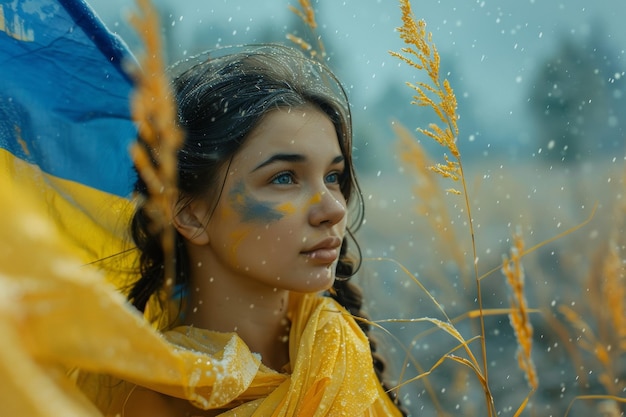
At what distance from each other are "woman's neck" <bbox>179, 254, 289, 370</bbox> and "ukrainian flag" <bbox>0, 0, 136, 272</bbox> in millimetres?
272

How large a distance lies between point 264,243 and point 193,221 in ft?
0.54

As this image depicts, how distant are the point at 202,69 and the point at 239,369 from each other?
578 millimetres

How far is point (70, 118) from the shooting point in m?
1.51

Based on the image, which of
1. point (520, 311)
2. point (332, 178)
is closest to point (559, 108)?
point (332, 178)

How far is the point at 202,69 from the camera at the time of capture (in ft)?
4.73

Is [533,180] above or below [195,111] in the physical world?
below

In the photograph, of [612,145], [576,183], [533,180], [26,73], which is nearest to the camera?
[26,73]

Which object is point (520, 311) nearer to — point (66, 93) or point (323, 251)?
point (323, 251)

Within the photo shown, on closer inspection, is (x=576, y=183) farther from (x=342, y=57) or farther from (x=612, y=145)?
(x=612, y=145)

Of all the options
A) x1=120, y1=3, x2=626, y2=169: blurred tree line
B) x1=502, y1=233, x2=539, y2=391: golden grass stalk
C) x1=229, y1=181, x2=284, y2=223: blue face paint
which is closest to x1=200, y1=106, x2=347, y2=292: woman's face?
x1=229, y1=181, x2=284, y2=223: blue face paint

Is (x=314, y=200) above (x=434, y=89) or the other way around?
the other way around

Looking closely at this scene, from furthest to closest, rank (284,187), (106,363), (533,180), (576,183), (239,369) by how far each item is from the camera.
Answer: (533,180) < (576,183) < (284,187) < (239,369) < (106,363)

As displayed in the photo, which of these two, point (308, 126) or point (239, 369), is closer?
point (239, 369)

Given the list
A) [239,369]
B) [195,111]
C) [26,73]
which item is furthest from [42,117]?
[239,369]
